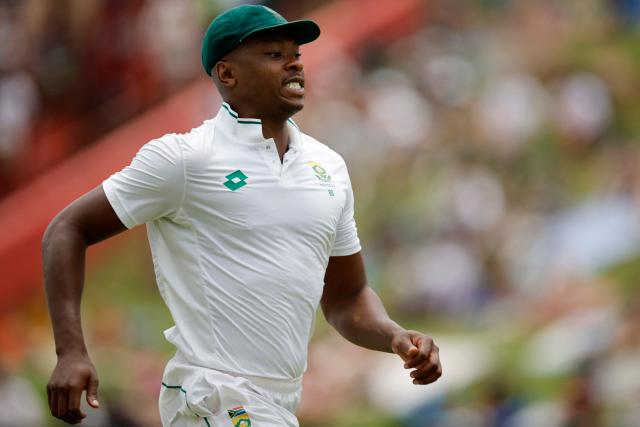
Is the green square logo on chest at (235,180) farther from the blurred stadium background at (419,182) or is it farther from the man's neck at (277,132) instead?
the blurred stadium background at (419,182)

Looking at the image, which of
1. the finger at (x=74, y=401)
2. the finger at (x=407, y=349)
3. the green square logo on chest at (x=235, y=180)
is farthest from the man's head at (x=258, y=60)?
the finger at (x=74, y=401)

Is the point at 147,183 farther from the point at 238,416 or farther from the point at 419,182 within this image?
the point at 419,182

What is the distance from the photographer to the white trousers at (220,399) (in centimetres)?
357

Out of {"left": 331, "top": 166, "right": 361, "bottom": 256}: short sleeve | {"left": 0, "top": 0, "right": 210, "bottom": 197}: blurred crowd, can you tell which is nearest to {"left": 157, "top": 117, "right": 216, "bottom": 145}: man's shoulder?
{"left": 331, "top": 166, "right": 361, "bottom": 256}: short sleeve

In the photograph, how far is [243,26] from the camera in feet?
→ 12.2

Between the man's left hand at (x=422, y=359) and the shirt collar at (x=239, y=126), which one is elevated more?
the shirt collar at (x=239, y=126)

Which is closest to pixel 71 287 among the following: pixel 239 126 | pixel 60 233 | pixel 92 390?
pixel 60 233

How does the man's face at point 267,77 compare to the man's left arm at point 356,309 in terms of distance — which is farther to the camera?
the man's left arm at point 356,309

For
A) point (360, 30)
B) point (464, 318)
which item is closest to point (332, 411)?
point (464, 318)

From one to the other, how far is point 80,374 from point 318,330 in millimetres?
6043

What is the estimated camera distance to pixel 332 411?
29.9ft

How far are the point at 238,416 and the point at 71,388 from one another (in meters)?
0.51

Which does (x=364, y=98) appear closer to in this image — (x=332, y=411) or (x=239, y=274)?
(x=332, y=411)

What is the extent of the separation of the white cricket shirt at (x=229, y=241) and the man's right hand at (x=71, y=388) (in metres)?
0.36
